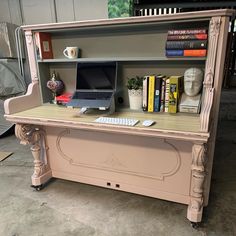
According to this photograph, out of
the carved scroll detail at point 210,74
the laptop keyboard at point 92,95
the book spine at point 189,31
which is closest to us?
the carved scroll detail at point 210,74

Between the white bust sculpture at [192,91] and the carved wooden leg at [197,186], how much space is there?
347 mm

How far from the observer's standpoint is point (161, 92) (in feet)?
5.47

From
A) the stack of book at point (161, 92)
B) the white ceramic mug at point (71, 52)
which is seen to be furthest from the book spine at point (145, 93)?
the white ceramic mug at point (71, 52)

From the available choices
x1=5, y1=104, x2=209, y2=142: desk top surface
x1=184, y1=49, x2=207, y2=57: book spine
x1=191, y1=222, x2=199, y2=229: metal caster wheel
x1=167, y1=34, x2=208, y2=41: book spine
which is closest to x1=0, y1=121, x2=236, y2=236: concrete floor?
x1=191, y1=222, x2=199, y2=229: metal caster wheel

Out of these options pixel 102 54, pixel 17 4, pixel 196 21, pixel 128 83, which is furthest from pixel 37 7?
pixel 196 21

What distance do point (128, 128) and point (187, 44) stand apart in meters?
0.68

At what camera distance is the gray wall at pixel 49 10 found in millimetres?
3387

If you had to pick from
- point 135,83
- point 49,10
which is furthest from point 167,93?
point 49,10

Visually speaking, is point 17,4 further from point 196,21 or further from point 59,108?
point 196,21

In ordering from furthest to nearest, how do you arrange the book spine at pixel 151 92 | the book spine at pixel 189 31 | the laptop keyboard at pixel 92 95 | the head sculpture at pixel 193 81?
1. the laptop keyboard at pixel 92 95
2. the book spine at pixel 151 92
3. the head sculpture at pixel 193 81
4. the book spine at pixel 189 31

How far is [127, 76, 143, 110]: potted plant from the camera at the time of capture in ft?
5.73

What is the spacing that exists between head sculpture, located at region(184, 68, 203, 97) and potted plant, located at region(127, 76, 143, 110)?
345 millimetres

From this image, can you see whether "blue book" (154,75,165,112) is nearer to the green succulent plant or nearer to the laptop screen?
the green succulent plant

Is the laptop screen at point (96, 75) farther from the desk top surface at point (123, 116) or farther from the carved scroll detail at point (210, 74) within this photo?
the carved scroll detail at point (210, 74)
